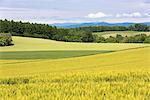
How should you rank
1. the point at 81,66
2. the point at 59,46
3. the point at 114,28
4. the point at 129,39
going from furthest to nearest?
the point at 114,28 < the point at 129,39 < the point at 59,46 < the point at 81,66

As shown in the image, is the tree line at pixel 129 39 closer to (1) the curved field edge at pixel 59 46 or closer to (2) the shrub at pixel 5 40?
(1) the curved field edge at pixel 59 46

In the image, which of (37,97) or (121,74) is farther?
(121,74)

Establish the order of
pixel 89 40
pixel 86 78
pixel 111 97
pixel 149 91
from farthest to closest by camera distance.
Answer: pixel 89 40
pixel 86 78
pixel 149 91
pixel 111 97

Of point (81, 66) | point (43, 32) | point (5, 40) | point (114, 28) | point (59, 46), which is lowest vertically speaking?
point (59, 46)

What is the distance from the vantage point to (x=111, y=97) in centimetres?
645

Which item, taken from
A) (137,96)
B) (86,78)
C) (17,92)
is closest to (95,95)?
(137,96)

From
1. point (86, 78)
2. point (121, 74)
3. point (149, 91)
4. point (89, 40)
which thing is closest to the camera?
Answer: point (149, 91)

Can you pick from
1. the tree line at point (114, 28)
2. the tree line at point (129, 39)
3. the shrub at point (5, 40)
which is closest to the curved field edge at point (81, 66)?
the shrub at point (5, 40)

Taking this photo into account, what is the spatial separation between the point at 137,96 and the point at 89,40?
66.6m

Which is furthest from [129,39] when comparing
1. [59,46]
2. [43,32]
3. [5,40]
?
[5,40]

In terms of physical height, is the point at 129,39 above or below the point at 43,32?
below

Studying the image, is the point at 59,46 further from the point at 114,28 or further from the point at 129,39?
the point at 114,28

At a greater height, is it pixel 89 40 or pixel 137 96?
pixel 137 96

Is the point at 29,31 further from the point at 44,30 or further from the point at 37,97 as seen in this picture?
the point at 37,97
